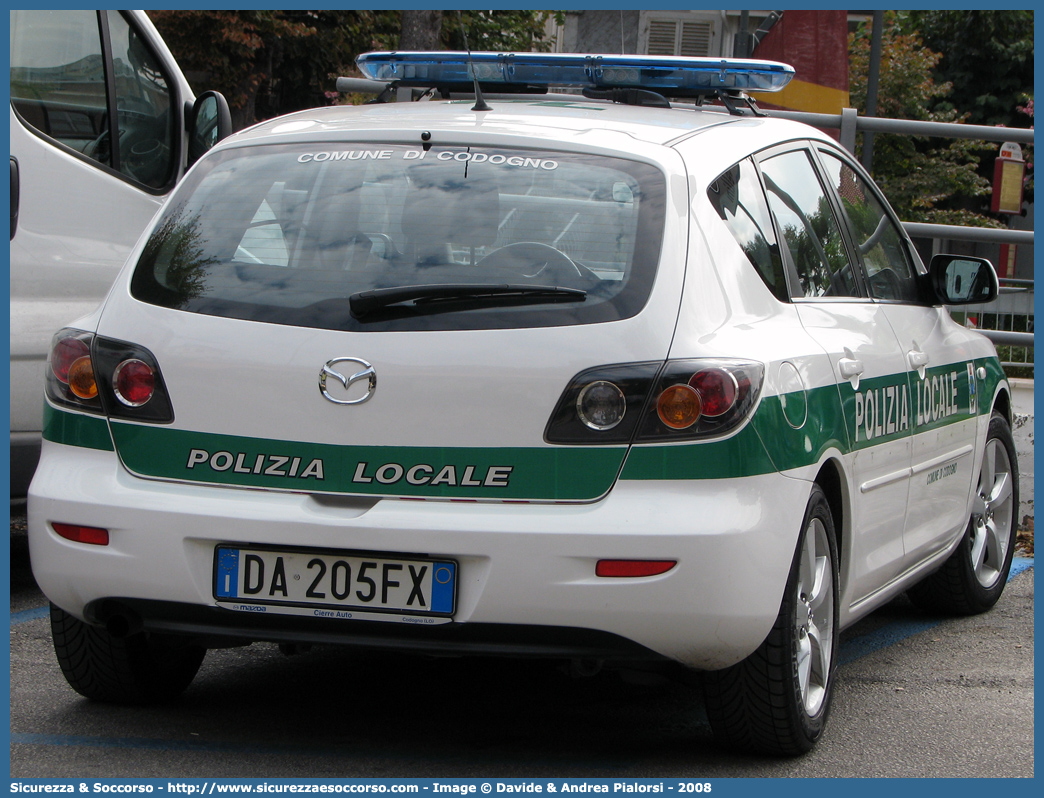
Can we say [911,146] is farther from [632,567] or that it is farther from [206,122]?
[632,567]

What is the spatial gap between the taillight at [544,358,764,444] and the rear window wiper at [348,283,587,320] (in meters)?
0.23

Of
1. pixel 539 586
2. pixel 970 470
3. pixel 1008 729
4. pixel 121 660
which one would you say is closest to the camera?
pixel 539 586

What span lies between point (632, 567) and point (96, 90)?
4.00 metres

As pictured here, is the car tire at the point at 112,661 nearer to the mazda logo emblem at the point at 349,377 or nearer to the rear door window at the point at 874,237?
the mazda logo emblem at the point at 349,377

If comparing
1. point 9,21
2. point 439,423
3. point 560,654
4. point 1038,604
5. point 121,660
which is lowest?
point 1038,604

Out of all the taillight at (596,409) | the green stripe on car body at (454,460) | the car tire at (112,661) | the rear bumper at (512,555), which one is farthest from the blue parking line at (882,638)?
the car tire at (112,661)

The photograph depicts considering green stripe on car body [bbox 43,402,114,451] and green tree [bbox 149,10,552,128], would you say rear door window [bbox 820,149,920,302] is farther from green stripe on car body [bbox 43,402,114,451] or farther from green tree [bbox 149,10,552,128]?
green tree [bbox 149,10,552,128]

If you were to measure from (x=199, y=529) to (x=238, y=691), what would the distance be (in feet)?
3.70

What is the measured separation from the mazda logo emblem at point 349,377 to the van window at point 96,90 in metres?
2.97

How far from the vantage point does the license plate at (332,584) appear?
3455 mm

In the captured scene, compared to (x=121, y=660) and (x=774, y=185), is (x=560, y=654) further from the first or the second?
(x=774, y=185)

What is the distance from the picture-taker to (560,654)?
349 centimetres

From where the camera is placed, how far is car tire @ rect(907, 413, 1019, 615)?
590 centimetres
